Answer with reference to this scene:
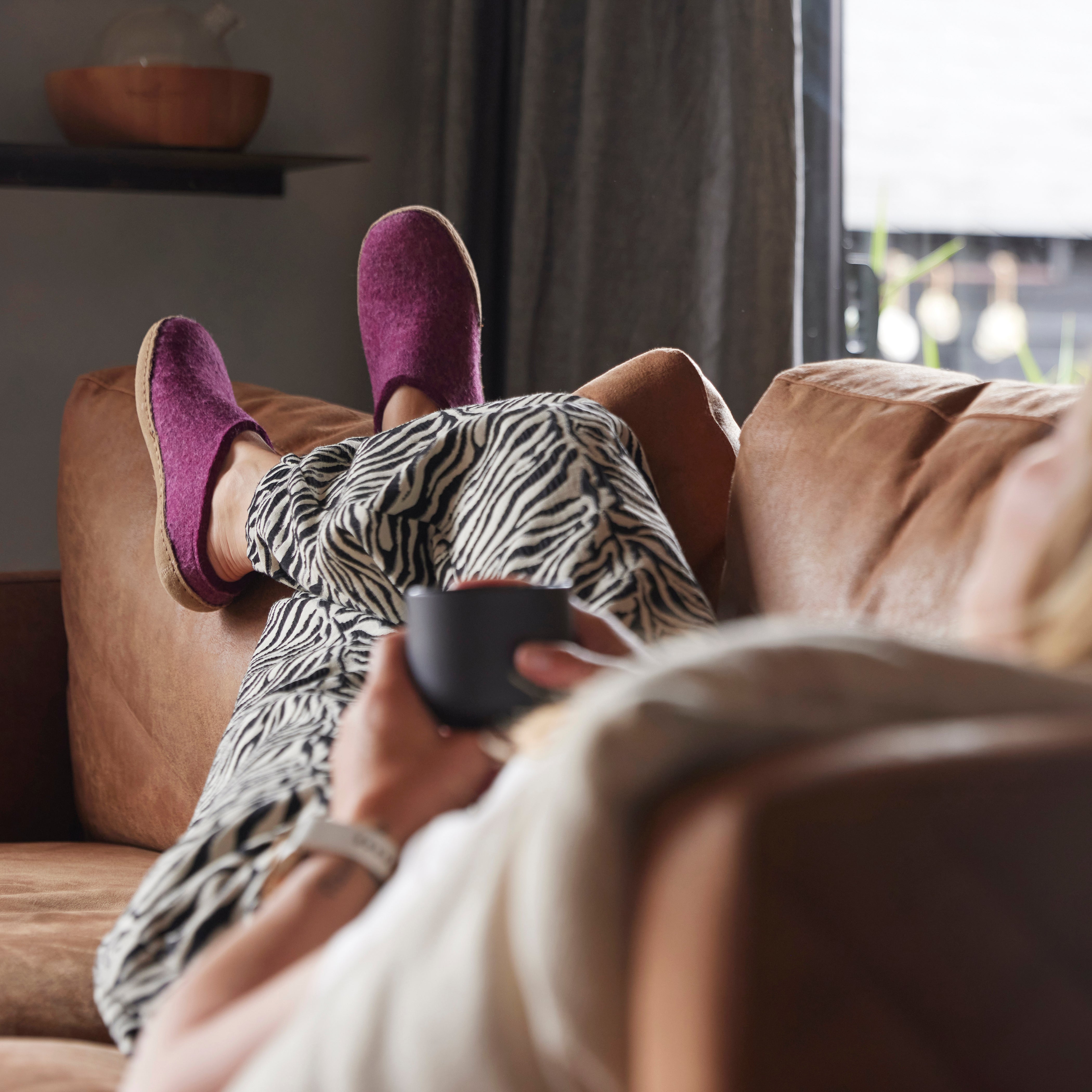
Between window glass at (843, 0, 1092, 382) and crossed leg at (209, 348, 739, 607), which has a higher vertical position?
window glass at (843, 0, 1092, 382)

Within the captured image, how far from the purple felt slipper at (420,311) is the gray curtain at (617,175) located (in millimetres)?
524

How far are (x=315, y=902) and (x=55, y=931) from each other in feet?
1.75

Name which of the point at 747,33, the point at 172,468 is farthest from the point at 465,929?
the point at 747,33

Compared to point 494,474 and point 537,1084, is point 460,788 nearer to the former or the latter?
point 537,1084

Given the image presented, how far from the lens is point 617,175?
2221mm

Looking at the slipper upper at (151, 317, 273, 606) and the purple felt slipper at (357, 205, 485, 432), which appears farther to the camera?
the purple felt slipper at (357, 205, 485, 432)

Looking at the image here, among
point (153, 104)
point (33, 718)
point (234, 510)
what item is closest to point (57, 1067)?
point (234, 510)

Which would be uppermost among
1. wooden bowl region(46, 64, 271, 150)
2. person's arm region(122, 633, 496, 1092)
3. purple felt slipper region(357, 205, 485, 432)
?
wooden bowl region(46, 64, 271, 150)

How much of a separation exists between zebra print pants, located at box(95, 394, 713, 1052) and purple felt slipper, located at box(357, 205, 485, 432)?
0.40 metres

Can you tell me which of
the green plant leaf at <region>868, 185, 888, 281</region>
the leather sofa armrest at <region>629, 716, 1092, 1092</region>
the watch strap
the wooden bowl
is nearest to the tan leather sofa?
the leather sofa armrest at <region>629, 716, 1092, 1092</region>

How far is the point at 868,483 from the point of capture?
911 mm

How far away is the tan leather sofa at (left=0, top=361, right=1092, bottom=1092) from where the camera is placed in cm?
26

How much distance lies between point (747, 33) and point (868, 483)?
4.33 feet

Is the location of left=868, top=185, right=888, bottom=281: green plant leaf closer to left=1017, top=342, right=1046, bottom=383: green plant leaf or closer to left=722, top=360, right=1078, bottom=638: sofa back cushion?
left=1017, top=342, right=1046, bottom=383: green plant leaf
